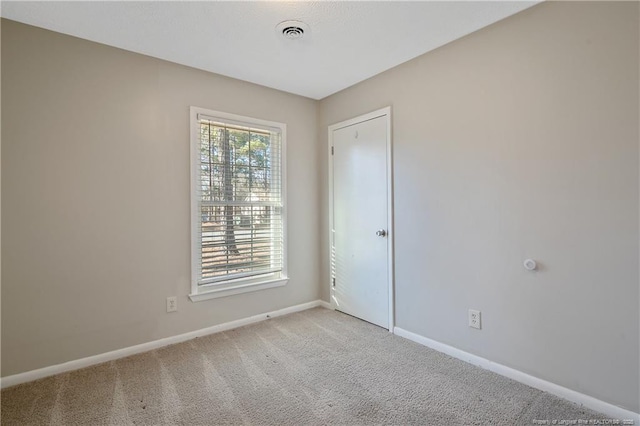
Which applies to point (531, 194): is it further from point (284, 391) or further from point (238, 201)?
point (238, 201)

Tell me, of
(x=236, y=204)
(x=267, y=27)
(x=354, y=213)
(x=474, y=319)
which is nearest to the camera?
(x=267, y=27)

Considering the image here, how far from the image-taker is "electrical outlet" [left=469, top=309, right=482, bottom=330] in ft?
7.45

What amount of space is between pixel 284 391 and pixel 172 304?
126cm

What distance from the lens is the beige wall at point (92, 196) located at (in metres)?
2.08

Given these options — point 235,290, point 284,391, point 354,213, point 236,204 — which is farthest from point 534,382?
point 236,204

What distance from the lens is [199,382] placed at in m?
2.08

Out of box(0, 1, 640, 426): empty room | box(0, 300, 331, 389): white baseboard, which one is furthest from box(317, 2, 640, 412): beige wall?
box(0, 300, 331, 389): white baseboard

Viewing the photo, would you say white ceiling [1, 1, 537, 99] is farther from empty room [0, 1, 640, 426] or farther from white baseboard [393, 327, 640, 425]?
white baseboard [393, 327, 640, 425]

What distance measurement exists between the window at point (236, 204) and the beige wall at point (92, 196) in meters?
0.12

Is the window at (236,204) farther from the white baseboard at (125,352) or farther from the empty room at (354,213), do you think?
the white baseboard at (125,352)

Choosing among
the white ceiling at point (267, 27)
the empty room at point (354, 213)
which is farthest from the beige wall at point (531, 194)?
the white ceiling at point (267, 27)

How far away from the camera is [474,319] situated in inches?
90.4

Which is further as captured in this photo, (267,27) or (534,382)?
(267,27)

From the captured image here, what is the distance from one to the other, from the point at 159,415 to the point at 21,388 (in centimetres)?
102
